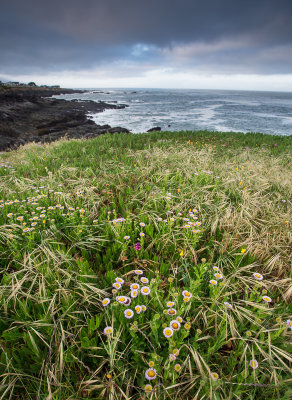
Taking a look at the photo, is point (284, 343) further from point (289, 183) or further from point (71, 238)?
point (289, 183)

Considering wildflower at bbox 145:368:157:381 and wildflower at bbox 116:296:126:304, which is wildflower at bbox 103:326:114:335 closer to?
wildflower at bbox 116:296:126:304

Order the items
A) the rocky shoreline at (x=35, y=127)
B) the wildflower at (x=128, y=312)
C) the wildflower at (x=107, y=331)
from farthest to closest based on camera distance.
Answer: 1. the rocky shoreline at (x=35, y=127)
2. the wildflower at (x=128, y=312)
3. the wildflower at (x=107, y=331)

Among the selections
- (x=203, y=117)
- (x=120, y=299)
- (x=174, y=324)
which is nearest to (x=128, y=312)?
(x=120, y=299)

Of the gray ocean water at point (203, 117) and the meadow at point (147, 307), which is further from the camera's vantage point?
the gray ocean water at point (203, 117)

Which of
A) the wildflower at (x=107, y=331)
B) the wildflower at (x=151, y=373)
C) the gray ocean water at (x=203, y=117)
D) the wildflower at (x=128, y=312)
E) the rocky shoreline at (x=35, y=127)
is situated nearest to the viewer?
the wildflower at (x=151, y=373)

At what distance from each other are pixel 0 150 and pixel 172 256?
597 inches

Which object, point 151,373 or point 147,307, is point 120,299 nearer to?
point 147,307

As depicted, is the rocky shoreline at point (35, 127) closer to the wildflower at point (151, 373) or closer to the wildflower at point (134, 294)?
the wildflower at point (134, 294)

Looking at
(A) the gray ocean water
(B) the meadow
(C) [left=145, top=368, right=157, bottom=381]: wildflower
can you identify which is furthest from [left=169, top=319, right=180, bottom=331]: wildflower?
(A) the gray ocean water

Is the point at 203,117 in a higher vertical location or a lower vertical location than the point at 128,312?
higher

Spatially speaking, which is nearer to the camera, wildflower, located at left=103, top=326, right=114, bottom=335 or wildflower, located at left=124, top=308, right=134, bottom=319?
wildflower, located at left=103, top=326, right=114, bottom=335

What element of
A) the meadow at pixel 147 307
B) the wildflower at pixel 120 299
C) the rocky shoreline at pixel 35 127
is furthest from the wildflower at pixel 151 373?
the rocky shoreline at pixel 35 127

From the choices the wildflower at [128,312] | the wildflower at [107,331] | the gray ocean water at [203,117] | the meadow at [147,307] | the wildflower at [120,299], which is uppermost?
the gray ocean water at [203,117]

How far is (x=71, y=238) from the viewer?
2.60 m
